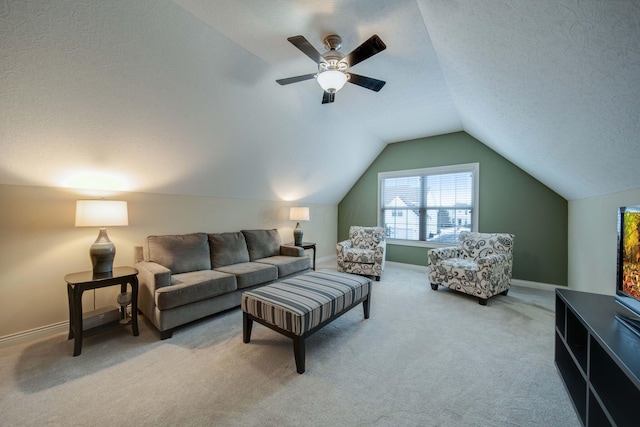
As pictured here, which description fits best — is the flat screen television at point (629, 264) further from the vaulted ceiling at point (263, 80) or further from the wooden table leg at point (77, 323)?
the wooden table leg at point (77, 323)

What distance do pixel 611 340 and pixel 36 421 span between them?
9.81 feet

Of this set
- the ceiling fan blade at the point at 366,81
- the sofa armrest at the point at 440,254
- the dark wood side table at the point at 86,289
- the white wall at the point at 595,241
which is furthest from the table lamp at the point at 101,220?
the white wall at the point at 595,241

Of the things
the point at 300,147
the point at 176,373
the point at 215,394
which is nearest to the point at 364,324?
the point at 215,394

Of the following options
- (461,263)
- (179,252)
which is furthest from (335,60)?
(461,263)

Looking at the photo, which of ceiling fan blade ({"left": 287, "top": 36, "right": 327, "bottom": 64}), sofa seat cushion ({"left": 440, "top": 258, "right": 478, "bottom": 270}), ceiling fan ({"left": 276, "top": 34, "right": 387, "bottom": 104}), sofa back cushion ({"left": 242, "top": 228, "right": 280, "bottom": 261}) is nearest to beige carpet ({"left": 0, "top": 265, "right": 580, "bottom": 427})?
sofa seat cushion ({"left": 440, "top": 258, "right": 478, "bottom": 270})

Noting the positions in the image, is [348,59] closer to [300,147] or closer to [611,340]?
[300,147]

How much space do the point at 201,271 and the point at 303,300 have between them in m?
1.59

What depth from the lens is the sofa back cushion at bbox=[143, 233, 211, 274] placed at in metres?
2.84

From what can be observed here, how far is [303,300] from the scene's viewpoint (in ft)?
6.70

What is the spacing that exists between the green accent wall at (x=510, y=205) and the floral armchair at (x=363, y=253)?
3.00 ft

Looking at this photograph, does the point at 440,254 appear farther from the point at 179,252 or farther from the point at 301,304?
the point at 179,252

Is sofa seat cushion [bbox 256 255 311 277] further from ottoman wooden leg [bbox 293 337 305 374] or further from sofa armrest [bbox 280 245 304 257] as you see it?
ottoman wooden leg [bbox 293 337 305 374]

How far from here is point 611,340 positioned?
1.17 meters

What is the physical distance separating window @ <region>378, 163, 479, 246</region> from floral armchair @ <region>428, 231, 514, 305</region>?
703 mm
